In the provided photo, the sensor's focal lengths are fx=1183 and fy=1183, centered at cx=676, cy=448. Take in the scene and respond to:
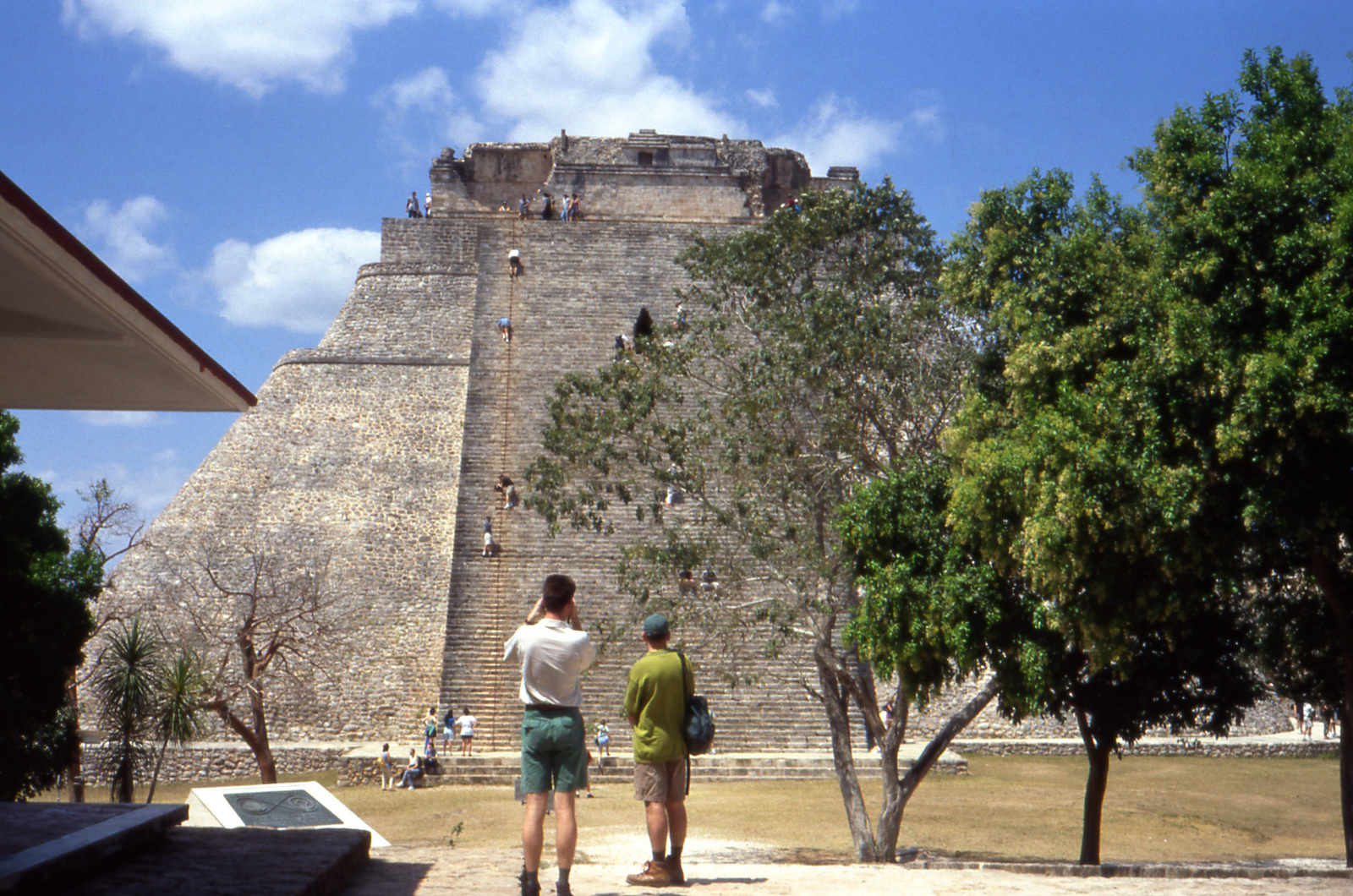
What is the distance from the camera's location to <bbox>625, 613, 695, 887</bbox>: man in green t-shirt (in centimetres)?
473

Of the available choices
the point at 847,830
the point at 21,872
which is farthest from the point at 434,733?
the point at 21,872

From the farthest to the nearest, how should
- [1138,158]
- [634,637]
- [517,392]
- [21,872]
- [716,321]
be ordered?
[517,392] → [634,637] → [716,321] → [1138,158] → [21,872]

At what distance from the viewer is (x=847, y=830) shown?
41.0ft

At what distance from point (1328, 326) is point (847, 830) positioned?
7752 mm

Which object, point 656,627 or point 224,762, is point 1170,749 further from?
point 656,627

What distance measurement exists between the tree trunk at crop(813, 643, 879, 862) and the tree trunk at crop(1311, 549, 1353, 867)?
359 centimetres

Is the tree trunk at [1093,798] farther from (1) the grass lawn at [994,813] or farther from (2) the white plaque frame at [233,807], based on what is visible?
(2) the white plaque frame at [233,807]

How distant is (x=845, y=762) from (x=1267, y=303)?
5653 mm

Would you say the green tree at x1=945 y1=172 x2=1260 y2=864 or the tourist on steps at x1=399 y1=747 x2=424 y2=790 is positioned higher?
the green tree at x1=945 y1=172 x2=1260 y2=864

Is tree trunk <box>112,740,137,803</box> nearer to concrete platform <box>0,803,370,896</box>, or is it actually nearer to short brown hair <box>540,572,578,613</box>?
concrete platform <box>0,803,370,896</box>

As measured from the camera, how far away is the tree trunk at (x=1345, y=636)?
811 cm

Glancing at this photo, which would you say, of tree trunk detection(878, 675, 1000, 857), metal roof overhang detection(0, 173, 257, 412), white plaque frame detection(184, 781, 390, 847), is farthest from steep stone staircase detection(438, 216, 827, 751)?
metal roof overhang detection(0, 173, 257, 412)

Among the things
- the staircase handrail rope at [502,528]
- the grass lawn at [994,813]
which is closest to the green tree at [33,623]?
the grass lawn at [994,813]

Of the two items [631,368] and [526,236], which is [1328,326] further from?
[526,236]
